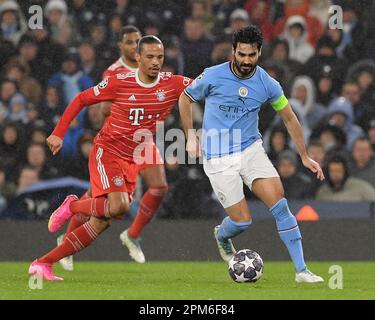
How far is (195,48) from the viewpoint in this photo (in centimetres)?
1245

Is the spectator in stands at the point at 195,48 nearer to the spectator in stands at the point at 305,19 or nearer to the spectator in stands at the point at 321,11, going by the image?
the spectator in stands at the point at 305,19

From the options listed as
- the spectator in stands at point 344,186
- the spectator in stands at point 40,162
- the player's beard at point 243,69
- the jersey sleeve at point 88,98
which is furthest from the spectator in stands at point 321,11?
the player's beard at point 243,69

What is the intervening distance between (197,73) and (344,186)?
2008 mm

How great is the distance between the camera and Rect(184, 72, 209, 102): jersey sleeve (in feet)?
28.4

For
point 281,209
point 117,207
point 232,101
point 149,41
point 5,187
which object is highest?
point 149,41

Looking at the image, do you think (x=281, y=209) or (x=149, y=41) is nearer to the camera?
(x=281, y=209)

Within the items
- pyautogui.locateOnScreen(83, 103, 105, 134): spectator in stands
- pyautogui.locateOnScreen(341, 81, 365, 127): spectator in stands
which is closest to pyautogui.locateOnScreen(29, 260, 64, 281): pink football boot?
pyautogui.locateOnScreen(83, 103, 105, 134): spectator in stands

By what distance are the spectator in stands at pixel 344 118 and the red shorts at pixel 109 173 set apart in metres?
2.90

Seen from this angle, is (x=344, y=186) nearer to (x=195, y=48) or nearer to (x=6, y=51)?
(x=195, y=48)

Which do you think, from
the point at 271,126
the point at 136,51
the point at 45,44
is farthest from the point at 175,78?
the point at 45,44

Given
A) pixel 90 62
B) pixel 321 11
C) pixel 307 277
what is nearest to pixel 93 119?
pixel 90 62

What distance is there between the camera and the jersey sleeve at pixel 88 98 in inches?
358

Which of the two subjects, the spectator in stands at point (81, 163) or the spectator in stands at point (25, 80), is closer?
the spectator in stands at point (81, 163)

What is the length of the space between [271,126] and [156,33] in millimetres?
1698
